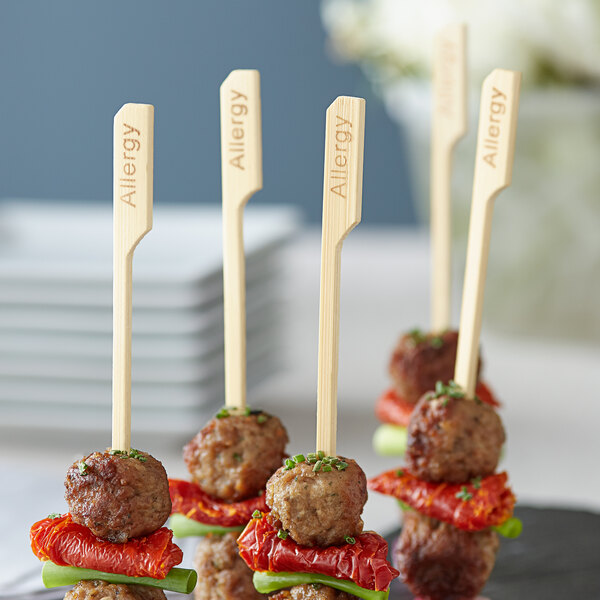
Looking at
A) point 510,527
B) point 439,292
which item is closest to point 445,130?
point 439,292

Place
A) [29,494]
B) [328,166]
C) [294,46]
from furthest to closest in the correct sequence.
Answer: [294,46] → [29,494] → [328,166]

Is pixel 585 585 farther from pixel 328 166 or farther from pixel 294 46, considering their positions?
pixel 294 46

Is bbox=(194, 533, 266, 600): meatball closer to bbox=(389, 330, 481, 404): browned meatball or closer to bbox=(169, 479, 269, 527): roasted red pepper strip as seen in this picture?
bbox=(169, 479, 269, 527): roasted red pepper strip

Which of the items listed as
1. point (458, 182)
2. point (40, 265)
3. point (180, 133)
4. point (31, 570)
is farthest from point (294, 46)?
point (31, 570)

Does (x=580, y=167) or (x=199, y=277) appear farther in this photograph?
(x=580, y=167)

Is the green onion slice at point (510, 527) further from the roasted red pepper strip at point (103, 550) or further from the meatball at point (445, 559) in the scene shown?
the roasted red pepper strip at point (103, 550)

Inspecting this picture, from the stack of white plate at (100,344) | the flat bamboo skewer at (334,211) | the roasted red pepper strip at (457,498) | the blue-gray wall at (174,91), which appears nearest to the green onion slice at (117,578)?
the flat bamboo skewer at (334,211)
